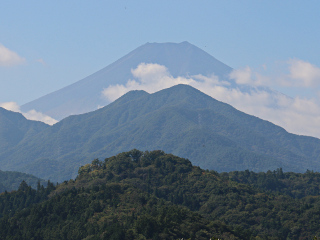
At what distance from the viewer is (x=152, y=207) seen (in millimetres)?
100500

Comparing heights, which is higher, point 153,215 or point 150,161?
point 150,161

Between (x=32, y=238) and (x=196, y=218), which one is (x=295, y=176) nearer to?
(x=196, y=218)

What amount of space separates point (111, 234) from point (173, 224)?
9.74 metres

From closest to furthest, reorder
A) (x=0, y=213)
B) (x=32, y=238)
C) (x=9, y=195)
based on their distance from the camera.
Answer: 1. (x=32, y=238)
2. (x=0, y=213)
3. (x=9, y=195)

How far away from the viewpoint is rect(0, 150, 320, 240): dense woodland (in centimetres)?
8650

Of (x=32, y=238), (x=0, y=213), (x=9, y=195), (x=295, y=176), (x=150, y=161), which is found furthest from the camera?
(x=295, y=176)

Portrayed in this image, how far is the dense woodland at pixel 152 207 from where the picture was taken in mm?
86500

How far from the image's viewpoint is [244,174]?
180875mm

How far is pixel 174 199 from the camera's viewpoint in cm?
12175

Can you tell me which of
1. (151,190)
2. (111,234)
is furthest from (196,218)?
(151,190)

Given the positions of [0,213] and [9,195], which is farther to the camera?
[9,195]

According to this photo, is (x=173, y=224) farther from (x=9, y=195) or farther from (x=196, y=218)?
(x=9, y=195)

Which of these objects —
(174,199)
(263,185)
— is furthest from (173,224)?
(263,185)

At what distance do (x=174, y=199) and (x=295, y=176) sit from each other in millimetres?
68159
